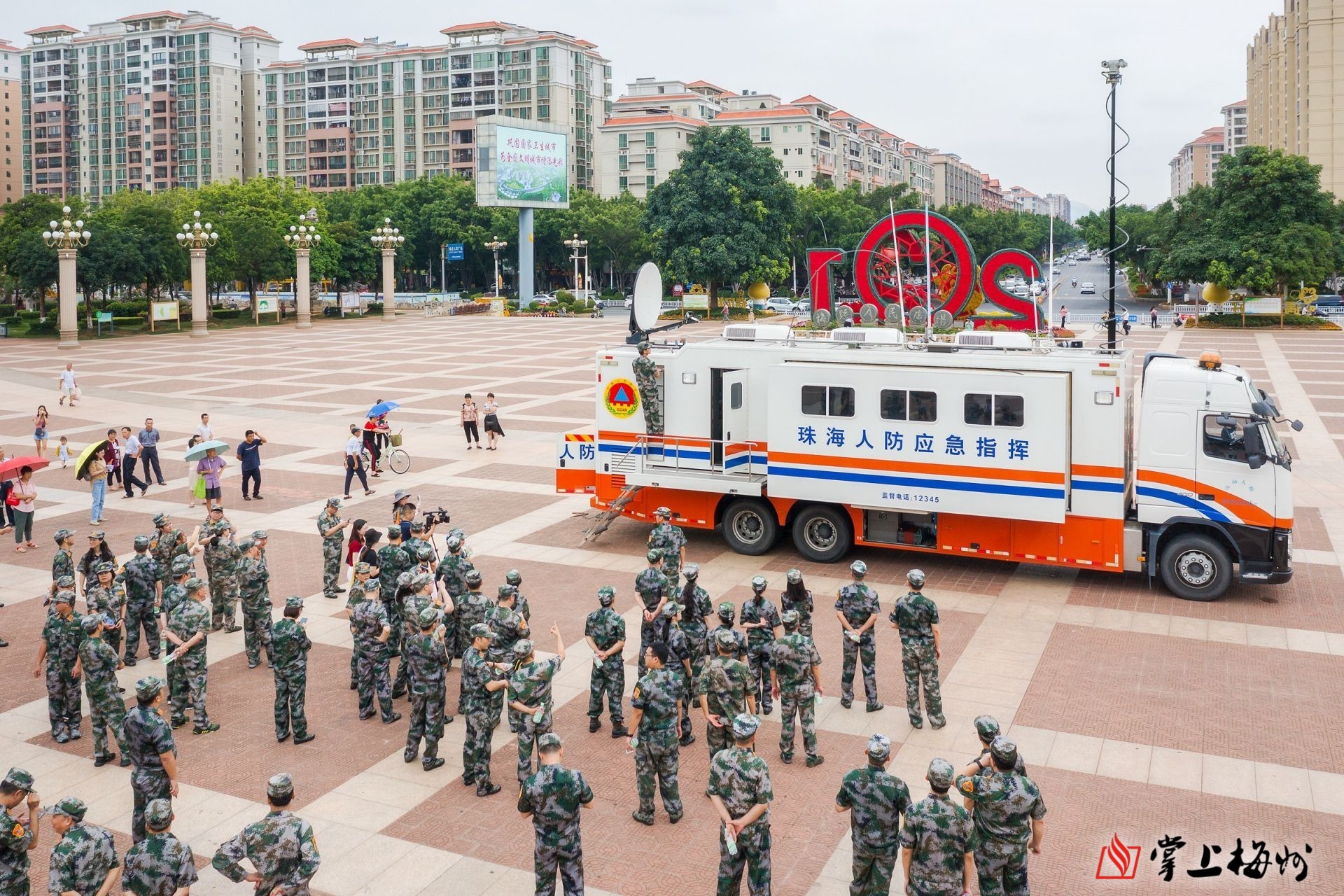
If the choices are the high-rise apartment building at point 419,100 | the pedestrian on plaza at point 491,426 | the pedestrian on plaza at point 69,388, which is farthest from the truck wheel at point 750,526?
the high-rise apartment building at point 419,100

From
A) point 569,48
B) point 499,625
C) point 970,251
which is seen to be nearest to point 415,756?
point 499,625

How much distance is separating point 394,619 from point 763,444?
7.11 metres

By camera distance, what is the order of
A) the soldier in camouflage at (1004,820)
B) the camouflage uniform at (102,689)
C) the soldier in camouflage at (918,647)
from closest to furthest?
1. the soldier in camouflage at (1004,820)
2. the camouflage uniform at (102,689)
3. the soldier in camouflage at (918,647)

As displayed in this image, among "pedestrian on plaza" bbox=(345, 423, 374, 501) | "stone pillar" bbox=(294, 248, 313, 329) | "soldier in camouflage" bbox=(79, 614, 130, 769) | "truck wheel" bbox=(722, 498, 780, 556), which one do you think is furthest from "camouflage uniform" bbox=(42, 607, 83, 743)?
"stone pillar" bbox=(294, 248, 313, 329)

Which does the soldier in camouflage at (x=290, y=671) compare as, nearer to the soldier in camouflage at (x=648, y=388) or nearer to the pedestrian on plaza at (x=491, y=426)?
the soldier in camouflage at (x=648, y=388)

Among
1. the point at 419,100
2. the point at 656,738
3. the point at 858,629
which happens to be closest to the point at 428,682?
the point at 656,738

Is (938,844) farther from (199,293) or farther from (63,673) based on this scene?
(199,293)

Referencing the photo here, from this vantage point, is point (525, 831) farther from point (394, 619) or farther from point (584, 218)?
point (584, 218)

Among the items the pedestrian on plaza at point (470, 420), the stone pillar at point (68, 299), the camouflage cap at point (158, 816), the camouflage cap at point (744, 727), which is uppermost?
the stone pillar at point (68, 299)

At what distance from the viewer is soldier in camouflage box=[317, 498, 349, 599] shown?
49.3 feet

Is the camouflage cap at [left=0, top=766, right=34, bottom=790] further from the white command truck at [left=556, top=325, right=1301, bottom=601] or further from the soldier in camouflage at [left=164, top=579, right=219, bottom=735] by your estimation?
the white command truck at [left=556, top=325, right=1301, bottom=601]

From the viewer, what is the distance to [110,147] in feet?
535

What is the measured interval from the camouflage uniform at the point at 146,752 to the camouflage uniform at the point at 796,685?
5.19 meters

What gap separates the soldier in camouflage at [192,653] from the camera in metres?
10.9
